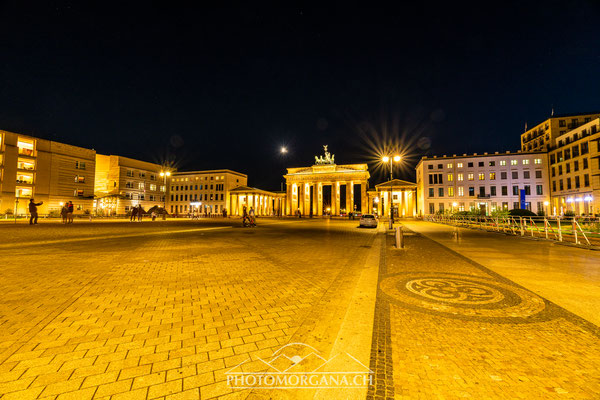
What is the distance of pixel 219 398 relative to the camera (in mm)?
2162

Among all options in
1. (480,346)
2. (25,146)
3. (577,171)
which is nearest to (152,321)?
(480,346)

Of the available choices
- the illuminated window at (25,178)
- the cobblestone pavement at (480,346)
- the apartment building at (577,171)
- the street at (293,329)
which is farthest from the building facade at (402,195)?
the illuminated window at (25,178)

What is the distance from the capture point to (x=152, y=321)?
12.3 feet

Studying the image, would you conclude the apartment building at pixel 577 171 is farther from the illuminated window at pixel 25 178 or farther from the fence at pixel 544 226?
→ the illuminated window at pixel 25 178

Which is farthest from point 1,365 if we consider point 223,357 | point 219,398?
point 219,398

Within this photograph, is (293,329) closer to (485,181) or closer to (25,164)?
(25,164)

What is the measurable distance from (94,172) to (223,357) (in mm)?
62843

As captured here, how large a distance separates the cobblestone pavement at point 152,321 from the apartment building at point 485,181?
57.5 meters

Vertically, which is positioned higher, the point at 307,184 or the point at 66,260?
the point at 307,184

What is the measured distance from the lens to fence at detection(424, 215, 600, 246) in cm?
1286

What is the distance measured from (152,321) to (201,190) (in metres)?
89.5

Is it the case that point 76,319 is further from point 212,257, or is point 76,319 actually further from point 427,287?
point 427,287

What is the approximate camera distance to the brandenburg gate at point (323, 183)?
74.6m

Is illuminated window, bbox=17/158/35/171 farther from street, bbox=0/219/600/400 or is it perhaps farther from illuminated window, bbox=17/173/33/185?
street, bbox=0/219/600/400
